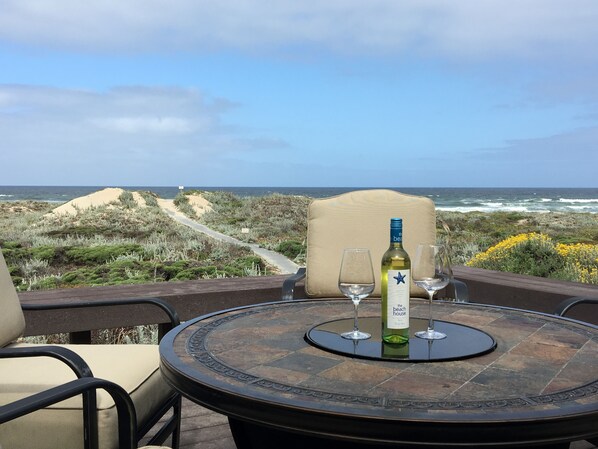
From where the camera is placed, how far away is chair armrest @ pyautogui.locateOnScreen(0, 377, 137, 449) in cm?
121

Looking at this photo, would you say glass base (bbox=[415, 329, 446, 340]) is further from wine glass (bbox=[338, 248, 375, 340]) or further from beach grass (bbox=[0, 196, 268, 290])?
beach grass (bbox=[0, 196, 268, 290])

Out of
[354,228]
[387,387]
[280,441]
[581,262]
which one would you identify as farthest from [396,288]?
[581,262]

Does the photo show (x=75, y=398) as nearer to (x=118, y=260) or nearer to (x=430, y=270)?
(x=430, y=270)

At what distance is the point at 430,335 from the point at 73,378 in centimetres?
110

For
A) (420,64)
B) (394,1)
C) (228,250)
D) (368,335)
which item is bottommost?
(228,250)

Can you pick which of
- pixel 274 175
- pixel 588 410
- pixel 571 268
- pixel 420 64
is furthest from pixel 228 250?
pixel 274 175

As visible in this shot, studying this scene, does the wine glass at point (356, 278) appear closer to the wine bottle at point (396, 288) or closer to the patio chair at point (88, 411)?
the wine bottle at point (396, 288)

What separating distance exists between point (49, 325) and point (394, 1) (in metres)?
8.82

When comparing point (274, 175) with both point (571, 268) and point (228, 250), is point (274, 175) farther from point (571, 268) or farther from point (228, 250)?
point (571, 268)

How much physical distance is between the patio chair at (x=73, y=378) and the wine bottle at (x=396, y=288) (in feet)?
2.66

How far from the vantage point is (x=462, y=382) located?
48.3 inches

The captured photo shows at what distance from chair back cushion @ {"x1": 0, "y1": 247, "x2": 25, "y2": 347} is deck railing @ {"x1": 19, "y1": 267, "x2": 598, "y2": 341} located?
36 cm

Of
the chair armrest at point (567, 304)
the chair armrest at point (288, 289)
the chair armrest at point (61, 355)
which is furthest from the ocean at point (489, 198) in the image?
the chair armrest at point (61, 355)

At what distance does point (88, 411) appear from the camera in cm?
156
